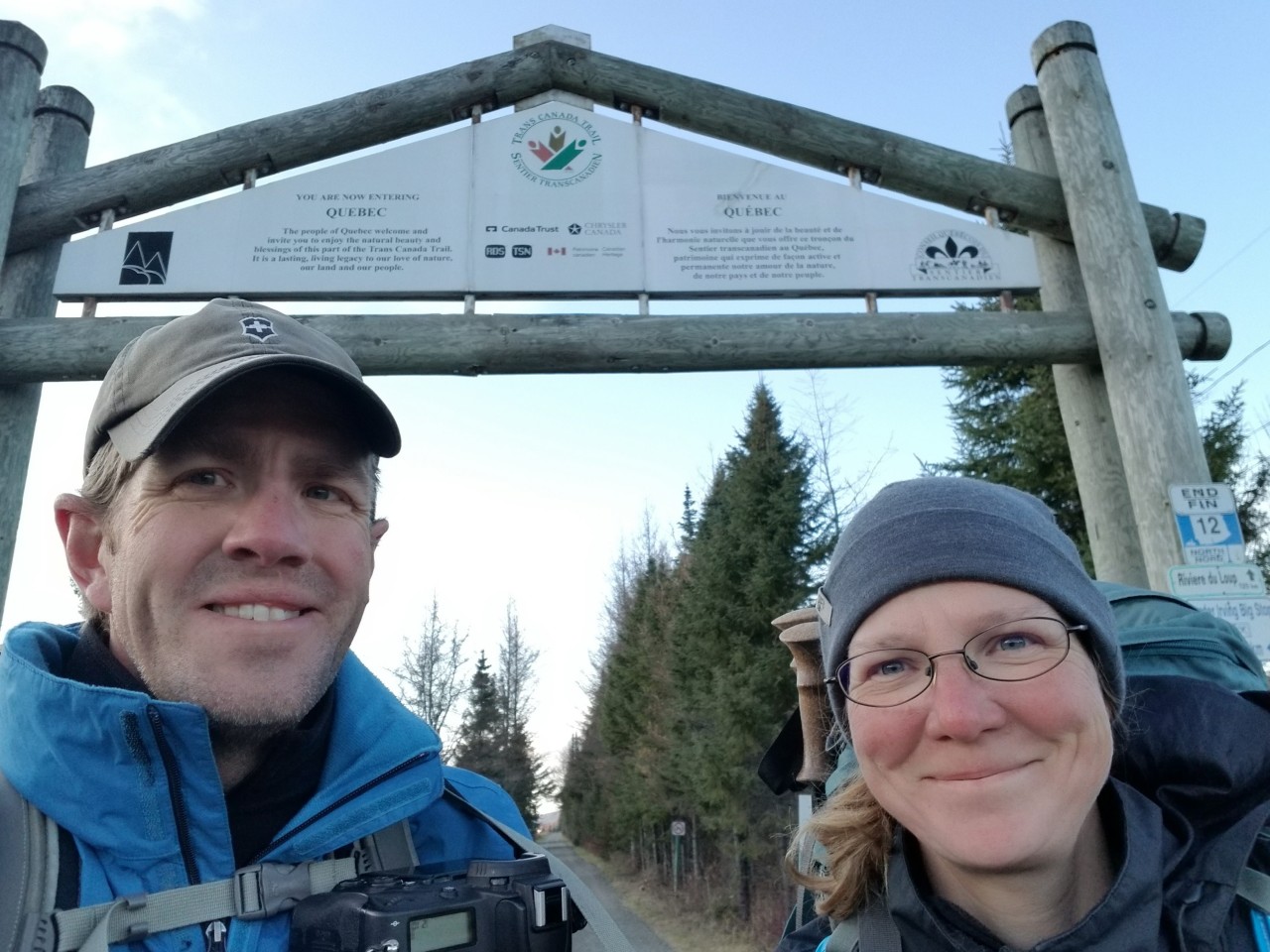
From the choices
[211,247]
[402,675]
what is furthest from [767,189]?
[402,675]

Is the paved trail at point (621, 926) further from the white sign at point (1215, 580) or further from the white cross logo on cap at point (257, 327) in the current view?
the white cross logo on cap at point (257, 327)

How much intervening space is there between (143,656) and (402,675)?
33416 mm

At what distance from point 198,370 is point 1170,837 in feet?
6.12

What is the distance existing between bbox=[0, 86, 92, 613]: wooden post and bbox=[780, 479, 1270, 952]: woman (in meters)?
5.06

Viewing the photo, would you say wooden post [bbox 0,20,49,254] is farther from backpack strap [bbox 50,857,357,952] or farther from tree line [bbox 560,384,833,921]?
tree line [bbox 560,384,833,921]

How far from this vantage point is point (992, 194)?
5605mm

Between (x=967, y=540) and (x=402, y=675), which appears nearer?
(x=967, y=540)

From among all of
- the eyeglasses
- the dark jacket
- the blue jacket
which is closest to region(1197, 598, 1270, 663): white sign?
the dark jacket

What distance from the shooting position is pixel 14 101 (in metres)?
5.09

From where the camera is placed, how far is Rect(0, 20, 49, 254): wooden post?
16.5 feet

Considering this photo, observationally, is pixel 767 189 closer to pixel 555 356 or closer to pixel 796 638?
pixel 555 356

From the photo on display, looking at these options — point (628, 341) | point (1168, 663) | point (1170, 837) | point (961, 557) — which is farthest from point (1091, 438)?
point (961, 557)

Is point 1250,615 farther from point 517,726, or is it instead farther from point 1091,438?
point 517,726

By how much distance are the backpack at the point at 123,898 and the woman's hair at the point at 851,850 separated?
394 millimetres
